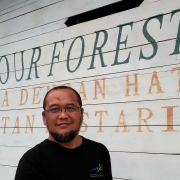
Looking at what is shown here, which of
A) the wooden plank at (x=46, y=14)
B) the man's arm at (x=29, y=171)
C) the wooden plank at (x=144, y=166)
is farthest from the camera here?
the wooden plank at (x=46, y=14)

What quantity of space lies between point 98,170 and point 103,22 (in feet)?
4.45

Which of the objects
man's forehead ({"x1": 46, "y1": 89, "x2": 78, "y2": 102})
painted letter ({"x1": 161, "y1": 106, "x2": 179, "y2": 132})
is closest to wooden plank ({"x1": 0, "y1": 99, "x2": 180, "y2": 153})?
painted letter ({"x1": 161, "y1": 106, "x2": 179, "y2": 132})

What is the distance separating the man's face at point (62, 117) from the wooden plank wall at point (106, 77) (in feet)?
2.44

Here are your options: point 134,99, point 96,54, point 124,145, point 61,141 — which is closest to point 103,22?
point 96,54

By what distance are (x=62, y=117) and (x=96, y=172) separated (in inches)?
12.5

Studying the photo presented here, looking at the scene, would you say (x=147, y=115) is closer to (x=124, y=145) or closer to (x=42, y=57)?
(x=124, y=145)

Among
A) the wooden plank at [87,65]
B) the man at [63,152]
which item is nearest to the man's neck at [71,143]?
the man at [63,152]

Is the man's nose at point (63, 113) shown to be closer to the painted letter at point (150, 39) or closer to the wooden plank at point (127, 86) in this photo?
the wooden plank at point (127, 86)

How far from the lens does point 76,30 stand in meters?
2.50

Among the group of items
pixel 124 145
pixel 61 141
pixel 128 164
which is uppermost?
pixel 61 141

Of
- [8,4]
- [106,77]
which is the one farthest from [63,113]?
[8,4]

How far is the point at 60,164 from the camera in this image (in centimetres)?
127

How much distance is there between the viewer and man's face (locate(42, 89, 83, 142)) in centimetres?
134

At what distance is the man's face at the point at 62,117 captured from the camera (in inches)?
52.8
